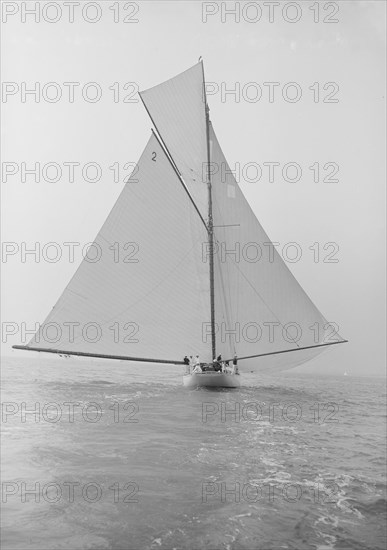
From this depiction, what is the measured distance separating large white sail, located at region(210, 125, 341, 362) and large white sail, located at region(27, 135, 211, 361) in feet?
4.68

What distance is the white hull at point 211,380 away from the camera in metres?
30.1

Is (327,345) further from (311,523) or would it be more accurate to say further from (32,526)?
(32,526)

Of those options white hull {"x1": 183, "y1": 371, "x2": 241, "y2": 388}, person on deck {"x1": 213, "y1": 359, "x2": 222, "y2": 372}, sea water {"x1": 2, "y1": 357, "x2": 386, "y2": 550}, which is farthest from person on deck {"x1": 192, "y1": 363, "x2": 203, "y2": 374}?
sea water {"x1": 2, "y1": 357, "x2": 386, "y2": 550}

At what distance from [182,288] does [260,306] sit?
4.98 metres

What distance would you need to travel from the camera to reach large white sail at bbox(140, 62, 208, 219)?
35.3 metres

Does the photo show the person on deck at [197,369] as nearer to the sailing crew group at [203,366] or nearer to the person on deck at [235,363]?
the sailing crew group at [203,366]

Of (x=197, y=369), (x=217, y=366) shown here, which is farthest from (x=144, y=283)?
(x=217, y=366)

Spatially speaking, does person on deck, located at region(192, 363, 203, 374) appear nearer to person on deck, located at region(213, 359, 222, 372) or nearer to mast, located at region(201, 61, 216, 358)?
person on deck, located at region(213, 359, 222, 372)

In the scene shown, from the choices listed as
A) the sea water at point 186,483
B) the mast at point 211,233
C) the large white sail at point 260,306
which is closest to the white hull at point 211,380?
the mast at point 211,233

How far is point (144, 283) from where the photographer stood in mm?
29594

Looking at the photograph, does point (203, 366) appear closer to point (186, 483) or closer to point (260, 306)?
point (260, 306)

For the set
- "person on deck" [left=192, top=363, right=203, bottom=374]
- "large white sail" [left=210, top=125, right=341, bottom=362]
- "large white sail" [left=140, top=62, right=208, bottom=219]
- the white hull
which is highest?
"large white sail" [left=140, top=62, right=208, bottom=219]

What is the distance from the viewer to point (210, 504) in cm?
816

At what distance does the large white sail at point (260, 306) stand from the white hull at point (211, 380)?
1.78 meters
